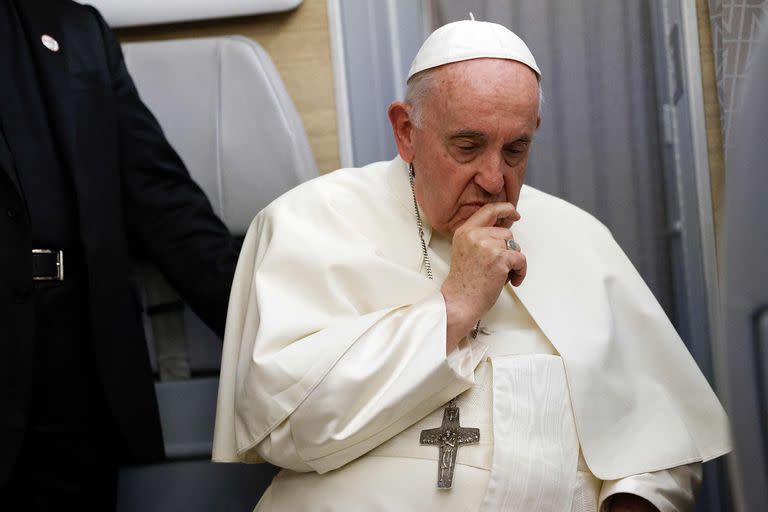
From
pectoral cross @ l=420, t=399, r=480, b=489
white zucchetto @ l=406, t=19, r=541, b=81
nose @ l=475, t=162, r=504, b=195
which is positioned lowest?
pectoral cross @ l=420, t=399, r=480, b=489

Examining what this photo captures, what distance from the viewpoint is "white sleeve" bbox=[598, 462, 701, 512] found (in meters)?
1.72

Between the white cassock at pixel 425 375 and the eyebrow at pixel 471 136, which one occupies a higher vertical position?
the eyebrow at pixel 471 136

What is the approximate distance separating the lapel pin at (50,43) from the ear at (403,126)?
3.13 feet

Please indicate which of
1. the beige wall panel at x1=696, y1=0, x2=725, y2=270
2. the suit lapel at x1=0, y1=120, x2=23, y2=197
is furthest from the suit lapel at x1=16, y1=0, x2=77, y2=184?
the beige wall panel at x1=696, y1=0, x2=725, y2=270

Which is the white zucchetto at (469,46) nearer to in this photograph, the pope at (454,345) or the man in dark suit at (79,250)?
the pope at (454,345)

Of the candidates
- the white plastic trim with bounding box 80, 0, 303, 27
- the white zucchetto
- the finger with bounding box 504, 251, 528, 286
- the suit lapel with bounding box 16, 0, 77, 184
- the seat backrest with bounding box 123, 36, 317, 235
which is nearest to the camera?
the finger with bounding box 504, 251, 528, 286

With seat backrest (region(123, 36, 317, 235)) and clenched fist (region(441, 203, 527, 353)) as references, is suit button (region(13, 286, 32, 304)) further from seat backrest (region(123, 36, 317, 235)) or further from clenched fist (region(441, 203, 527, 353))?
clenched fist (region(441, 203, 527, 353))

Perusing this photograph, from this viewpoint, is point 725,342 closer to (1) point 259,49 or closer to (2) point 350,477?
(2) point 350,477

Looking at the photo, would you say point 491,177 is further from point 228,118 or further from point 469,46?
point 228,118

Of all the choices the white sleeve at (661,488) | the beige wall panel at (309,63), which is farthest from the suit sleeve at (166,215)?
the white sleeve at (661,488)

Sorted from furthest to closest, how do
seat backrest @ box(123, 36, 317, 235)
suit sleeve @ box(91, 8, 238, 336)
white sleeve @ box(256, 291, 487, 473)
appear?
seat backrest @ box(123, 36, 317, 235) < suit sleeve @ box(91, 8, 238, 336) < white sleeve @ box(256, 291, 487, 473)

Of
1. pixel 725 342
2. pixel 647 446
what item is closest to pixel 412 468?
pixel 647 446

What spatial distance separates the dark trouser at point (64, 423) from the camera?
2.06m

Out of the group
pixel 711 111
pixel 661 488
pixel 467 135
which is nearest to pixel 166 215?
pixel 467 135
